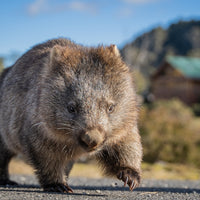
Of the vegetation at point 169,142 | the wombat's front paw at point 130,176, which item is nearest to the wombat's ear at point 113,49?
the wombat's front paw at point 130,176

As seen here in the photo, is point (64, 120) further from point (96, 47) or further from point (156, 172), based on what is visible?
point (156, 172)

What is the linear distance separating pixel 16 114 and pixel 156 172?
19.9ft

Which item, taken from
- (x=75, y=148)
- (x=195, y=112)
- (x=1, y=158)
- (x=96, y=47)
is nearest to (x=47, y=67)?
(x=96, y=47)

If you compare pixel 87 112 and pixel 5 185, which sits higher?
pixel 87 112

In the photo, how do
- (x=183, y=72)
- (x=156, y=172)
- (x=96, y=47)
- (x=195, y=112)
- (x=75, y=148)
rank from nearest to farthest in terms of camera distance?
1. (x=75, y=148)
2. (x=96, y=47)
3. (x=156, y=172)
4. (x=195, y=112)
5. (x=183, y=72)

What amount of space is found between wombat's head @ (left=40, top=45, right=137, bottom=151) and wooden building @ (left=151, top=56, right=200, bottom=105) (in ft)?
91.5

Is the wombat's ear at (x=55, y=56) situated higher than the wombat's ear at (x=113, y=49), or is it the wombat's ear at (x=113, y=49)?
the wombat's ear at (x=113, y=49)

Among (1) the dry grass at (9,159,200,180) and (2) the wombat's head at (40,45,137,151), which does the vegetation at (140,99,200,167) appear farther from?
(2) the wombat's head at (40,45,137,151)

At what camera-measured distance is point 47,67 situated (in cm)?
429

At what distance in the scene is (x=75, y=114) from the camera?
11.9 ft

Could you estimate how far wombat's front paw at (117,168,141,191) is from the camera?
438 centimetres

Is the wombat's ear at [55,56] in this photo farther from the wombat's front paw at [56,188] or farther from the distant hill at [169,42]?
the distant hill at [169,42]

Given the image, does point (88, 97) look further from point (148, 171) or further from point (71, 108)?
point (148, 171)

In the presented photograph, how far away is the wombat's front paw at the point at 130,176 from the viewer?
4382 mm
